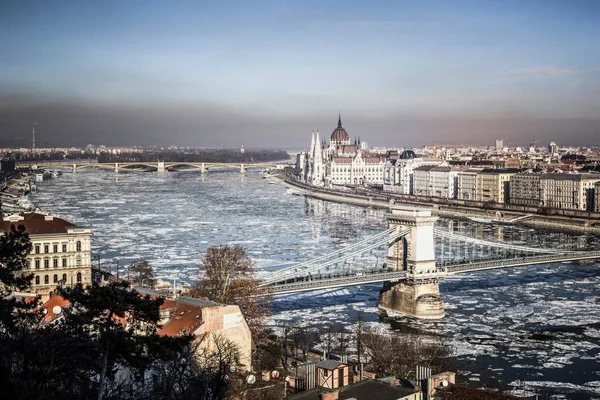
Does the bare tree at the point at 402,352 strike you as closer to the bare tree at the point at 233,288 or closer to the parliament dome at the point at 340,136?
the bare tree at the point at 233,288

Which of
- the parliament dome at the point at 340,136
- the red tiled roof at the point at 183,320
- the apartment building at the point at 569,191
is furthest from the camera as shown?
the parliament dome at the point at 340,136

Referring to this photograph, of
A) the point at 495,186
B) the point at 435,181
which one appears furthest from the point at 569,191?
the point at 435,181

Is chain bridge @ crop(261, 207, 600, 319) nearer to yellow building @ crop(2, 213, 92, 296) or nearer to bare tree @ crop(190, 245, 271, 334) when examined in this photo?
bare tree @ crop(190, 245, 271, 334)

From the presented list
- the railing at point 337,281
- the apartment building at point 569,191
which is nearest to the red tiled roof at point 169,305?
the railing at point 337,281

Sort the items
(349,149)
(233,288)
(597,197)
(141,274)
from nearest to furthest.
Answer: (233,288)
(141,274)
(597,197)
(349,149)

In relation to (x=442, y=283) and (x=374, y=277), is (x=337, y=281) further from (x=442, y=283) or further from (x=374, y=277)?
(x=442, y=283)

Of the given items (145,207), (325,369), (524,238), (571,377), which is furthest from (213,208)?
(325,369)
